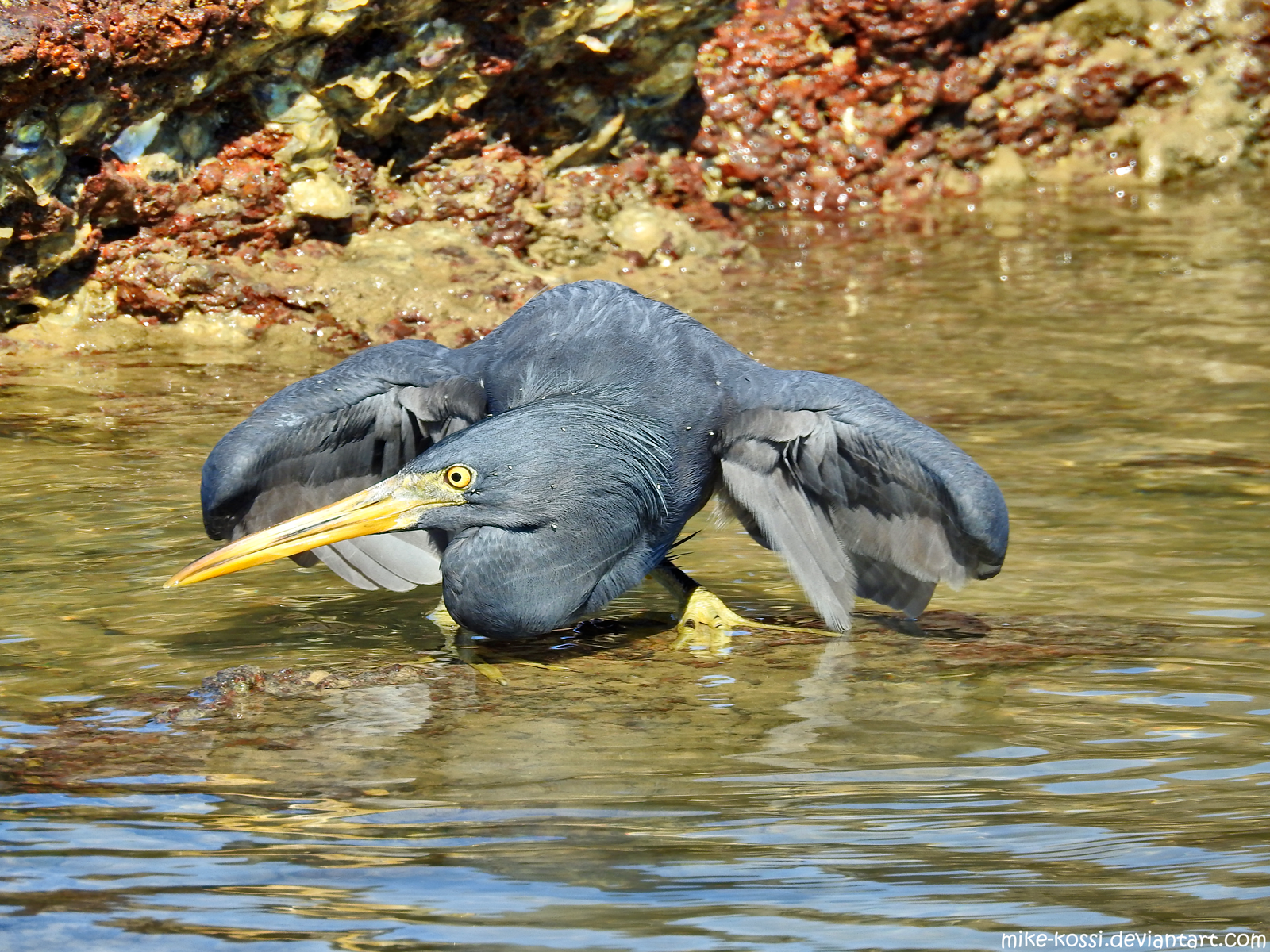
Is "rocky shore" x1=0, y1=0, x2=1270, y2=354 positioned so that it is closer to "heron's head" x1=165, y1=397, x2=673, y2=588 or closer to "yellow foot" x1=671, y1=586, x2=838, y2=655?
"yellow foot" x1=671, y1=586, x2=838, y2=655

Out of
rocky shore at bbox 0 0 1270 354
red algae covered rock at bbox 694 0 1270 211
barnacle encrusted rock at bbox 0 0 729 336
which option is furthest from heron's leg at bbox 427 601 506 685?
red algae covered rock at bbox 694 0 1270 211

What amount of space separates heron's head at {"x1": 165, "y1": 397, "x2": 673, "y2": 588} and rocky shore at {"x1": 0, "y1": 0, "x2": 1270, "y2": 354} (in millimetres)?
3349

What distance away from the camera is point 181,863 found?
3.08 m

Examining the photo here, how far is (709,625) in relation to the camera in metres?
4.85

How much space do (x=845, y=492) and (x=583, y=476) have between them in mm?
989

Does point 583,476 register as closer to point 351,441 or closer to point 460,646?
point 460,646

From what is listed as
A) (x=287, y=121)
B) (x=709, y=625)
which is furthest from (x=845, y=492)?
(x=287, y=121)

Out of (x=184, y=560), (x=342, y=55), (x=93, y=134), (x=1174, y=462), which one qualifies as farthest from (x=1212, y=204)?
(x=184, y=560)

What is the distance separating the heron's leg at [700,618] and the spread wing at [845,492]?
0.22 meters

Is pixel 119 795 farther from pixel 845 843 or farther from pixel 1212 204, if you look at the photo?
pixel 1212 204

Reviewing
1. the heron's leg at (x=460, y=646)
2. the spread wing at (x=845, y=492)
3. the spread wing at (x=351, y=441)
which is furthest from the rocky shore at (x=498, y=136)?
the spread wing at (x=845, y=492)

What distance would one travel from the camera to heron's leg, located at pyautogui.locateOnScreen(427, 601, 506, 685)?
4.49 metres

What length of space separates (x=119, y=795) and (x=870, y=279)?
247 inches

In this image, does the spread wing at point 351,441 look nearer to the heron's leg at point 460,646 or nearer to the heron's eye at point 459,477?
the heron's leg at point 460,646
